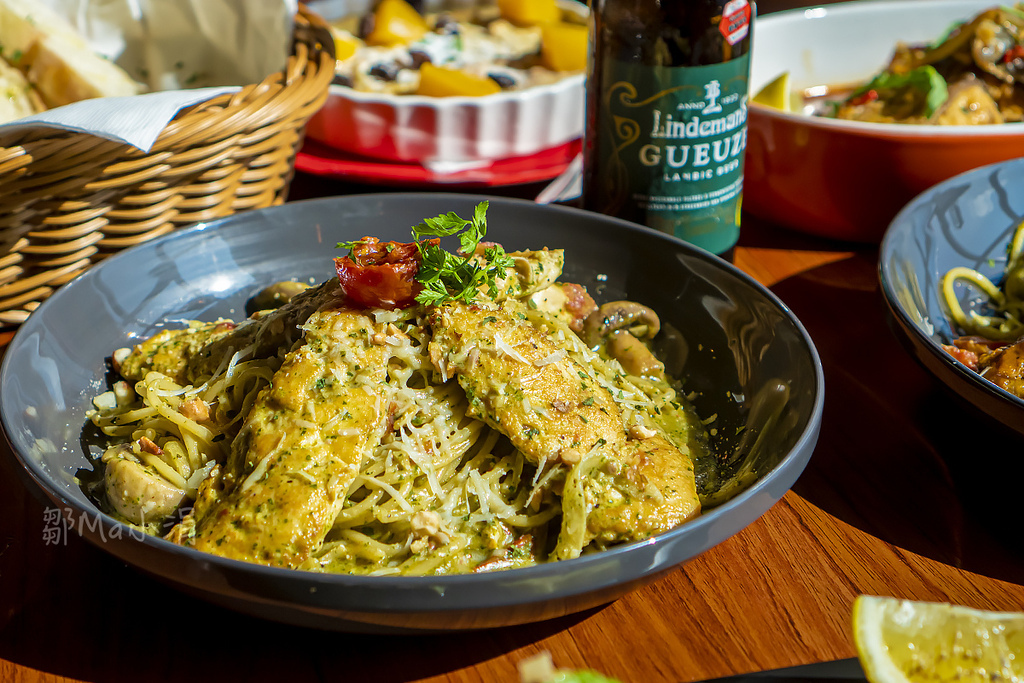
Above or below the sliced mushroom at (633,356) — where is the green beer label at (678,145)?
above

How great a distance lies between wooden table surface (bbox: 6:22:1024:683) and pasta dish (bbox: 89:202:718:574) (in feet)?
0.51

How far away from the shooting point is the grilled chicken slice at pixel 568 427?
1.59 metres

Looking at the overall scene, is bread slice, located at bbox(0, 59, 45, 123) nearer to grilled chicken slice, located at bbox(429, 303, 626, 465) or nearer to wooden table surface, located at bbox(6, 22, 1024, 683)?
wooden table surface, located at bbox(6, 22, 1024, 683)

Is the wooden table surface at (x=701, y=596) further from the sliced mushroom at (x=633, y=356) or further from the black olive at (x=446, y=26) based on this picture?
the black olive at (x=446, y=26)

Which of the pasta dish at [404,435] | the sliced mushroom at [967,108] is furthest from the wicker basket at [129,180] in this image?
the sliced mushroom at [967,108]

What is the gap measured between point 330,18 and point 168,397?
385 cm

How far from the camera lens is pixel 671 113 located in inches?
96.8

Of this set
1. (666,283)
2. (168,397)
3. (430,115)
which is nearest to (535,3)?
(430,115)

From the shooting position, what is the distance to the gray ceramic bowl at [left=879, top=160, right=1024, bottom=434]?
184 cm

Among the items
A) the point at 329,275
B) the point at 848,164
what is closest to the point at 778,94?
the point at 848,164

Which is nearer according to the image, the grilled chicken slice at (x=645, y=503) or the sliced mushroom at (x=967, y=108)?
the grilled chicken slice at (x=645, y=503)

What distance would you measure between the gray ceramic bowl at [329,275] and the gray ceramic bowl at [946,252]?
0.99 ft

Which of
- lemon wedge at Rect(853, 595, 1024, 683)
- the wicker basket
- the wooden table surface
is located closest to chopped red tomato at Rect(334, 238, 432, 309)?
the wooden table surface

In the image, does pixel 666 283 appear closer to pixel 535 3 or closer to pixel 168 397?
pixel 168 397
